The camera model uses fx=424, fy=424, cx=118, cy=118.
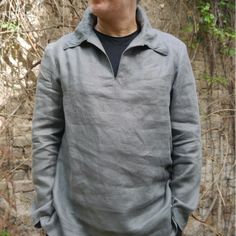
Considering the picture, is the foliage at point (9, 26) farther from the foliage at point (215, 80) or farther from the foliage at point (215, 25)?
the foliage at point (215, 80)

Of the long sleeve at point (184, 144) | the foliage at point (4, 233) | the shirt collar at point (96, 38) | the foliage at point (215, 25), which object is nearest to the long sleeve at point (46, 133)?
the shirt collar at point (96, 38)

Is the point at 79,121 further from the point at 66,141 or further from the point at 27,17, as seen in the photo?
the point at 27,17

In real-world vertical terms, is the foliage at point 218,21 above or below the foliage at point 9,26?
below

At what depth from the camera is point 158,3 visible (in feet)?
11.6

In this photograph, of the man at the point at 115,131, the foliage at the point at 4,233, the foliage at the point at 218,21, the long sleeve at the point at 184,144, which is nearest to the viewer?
the man at the point at 115,131

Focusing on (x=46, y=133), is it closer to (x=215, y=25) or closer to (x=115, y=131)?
(x=115, y=131)

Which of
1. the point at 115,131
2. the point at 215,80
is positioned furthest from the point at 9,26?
the point at 215,80

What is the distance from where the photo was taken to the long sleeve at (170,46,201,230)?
155cm

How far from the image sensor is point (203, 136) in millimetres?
3812

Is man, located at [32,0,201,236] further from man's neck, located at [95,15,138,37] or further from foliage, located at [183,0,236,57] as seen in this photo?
foliage, located at [183,0,236,57]

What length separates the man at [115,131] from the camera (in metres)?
1.45

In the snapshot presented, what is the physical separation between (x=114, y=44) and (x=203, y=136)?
2446 mm

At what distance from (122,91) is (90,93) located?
11 centimetres

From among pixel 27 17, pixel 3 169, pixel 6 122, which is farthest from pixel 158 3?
pixel 3 169
